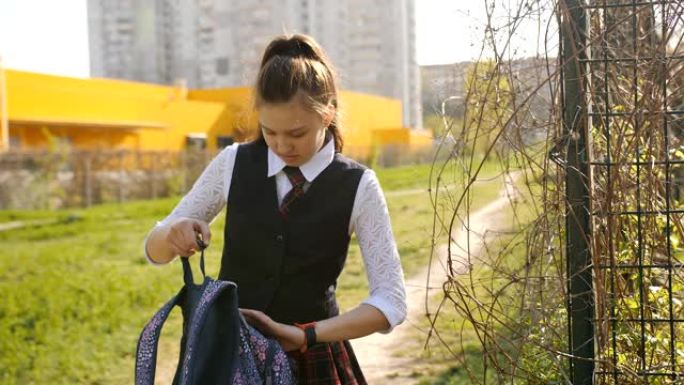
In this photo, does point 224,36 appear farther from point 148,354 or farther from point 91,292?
point 148,354

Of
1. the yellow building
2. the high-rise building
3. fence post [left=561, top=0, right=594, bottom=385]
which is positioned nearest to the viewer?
fence post [left=561, top=0, right=594, bottom=385]

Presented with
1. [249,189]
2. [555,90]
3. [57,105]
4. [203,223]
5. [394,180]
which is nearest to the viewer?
[203,223]

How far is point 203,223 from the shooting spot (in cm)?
191

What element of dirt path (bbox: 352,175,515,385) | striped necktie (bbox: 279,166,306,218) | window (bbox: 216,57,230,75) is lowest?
dirt path (bbox: 352,175,515,385)

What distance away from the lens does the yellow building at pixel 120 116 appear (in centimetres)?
2133

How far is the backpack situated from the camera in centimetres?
168

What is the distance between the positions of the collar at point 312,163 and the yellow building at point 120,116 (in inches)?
654

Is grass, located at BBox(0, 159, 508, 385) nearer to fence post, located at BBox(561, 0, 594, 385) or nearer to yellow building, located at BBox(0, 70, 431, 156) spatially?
fence post, located at BBox(561, 0, 594, 385)

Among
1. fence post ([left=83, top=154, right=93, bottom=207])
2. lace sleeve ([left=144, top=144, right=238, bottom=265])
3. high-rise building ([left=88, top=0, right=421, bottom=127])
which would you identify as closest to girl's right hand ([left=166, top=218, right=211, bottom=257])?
lace sleeve ([left=144, top=144, right=238, bottom=265])

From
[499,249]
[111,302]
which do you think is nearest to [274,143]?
[499,249]

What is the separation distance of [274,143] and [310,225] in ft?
0.69

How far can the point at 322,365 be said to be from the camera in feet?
6.82

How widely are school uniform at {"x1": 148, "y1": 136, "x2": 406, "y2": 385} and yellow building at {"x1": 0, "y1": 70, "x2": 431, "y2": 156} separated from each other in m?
16.6

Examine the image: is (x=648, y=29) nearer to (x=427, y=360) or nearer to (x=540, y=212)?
(x=540, y=212)
